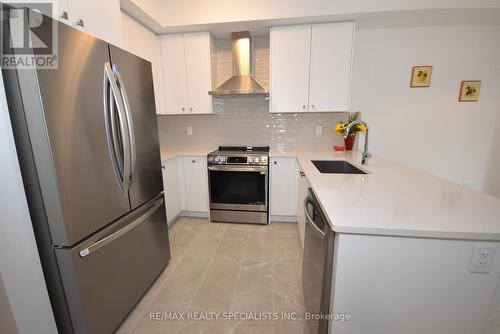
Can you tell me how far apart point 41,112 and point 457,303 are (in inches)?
72.5

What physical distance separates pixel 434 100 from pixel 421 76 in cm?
33

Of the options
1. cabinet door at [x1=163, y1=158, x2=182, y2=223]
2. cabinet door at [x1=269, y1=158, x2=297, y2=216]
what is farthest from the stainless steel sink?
cabinet door at [x1=163, y1=158, x2=182, y2=223]

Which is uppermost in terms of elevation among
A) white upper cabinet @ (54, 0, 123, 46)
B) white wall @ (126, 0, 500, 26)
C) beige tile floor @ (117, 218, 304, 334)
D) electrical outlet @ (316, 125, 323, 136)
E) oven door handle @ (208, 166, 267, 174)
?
white wall @ (126, 0, 500, 26)

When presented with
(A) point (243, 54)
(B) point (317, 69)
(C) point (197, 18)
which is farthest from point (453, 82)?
(C) point (197, 18)

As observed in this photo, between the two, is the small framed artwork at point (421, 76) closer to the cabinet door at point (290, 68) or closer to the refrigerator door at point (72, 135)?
the cabinet door at point (290, 68)

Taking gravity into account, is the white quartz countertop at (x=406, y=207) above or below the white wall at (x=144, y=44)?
below

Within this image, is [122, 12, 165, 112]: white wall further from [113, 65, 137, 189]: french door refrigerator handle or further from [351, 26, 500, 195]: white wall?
[351, 26, 500, 195]: white wall

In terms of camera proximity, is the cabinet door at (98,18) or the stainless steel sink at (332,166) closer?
the cabinet door at (98,18)

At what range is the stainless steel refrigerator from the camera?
0.95 metres

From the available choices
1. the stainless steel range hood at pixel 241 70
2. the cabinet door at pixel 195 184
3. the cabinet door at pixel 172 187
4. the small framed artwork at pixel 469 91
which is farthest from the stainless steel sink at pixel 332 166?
the small framed artwork at pixel 469 91

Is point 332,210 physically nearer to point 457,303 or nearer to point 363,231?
point 363,231

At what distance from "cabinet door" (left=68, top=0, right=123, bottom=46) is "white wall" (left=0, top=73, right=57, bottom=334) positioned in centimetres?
78

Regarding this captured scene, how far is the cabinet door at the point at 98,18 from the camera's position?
1368 millimetres

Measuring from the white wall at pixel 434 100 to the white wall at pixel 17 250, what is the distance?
120 inches
